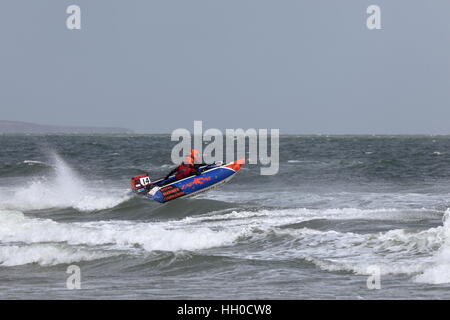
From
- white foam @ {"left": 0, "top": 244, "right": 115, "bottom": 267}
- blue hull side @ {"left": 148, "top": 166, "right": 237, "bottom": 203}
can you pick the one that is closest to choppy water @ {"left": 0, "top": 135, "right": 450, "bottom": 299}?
white foam @ {"left": 0, "top": 244, "right": 115, "bottom": 267}

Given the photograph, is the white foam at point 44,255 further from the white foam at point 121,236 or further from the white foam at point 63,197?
the white foam at point 63,197

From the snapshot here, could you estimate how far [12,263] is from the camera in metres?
13.9

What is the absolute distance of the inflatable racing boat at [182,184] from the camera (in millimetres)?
24094

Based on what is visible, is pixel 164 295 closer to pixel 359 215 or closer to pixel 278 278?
pixel 278 278

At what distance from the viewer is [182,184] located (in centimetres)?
2455

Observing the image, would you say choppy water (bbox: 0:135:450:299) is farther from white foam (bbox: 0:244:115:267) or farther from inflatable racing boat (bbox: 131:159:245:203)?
inflatable racing boat (bbox: 131:159:245:203)

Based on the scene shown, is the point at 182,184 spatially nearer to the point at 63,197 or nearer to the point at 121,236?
the point at 63,197

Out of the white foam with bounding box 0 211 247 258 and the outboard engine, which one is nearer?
the white foam with bounding box 0 211 247 258

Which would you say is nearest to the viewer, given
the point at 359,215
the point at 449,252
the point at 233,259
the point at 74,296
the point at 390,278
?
the point at 74,296

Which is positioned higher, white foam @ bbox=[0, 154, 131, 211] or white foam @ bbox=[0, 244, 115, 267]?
white foam @ bbox=[0, 244, 115, 267]

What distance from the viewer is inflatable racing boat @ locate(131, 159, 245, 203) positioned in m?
24.1

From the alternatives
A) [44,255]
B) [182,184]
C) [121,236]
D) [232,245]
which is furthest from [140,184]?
[44,255]

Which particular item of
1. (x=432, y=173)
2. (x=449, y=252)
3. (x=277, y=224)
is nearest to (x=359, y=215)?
(x=277, y=224)
